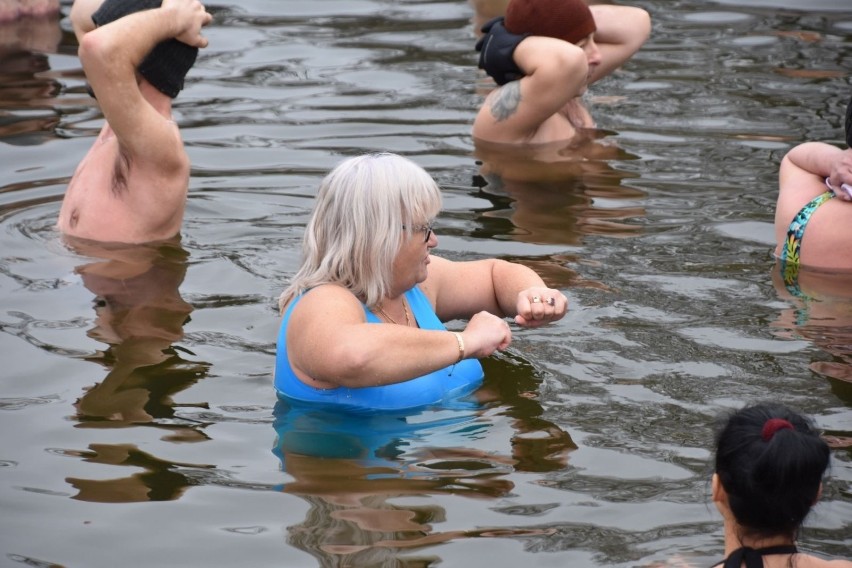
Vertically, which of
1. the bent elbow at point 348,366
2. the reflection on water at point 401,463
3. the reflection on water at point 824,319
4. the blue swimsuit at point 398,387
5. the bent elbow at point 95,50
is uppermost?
the bent elbow at point 95,50

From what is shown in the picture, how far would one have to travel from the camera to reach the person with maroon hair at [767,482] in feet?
11.4

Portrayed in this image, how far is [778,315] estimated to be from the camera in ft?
20.4

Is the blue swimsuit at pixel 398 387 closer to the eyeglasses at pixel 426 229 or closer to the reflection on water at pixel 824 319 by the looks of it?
the eyeglasses at pixel 426 229

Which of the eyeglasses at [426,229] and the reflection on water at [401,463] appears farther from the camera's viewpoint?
the eyeglasses at [426,229]

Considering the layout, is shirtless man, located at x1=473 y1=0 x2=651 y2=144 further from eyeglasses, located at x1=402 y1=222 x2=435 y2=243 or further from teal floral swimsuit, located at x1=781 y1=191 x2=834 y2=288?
eyeglasses, located at x1=402 y1=222 x2=435 y2=243

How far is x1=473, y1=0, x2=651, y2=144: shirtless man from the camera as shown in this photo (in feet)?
28.1

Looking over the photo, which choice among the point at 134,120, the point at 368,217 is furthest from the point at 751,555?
the point at 134,120

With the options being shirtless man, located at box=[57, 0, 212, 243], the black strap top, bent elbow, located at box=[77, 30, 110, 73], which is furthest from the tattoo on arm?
the black strap top

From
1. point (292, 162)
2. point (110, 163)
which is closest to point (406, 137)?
point (292, 162)

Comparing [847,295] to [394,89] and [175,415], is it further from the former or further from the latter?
[394,89]

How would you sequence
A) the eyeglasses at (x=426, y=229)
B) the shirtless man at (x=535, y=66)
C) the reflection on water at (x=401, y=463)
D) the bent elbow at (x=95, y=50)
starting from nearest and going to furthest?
the reflection on water at (x=401, y=463) < the eyeglasses at (x=426, y=229) < the bent elbow at (x=95, y=50) < the shirtless man at (x=535, y=66)

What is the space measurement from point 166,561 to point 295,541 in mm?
416

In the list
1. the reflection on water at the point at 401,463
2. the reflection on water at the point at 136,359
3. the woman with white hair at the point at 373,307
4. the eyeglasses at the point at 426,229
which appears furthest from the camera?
the eyeglasses at the point at 426,229

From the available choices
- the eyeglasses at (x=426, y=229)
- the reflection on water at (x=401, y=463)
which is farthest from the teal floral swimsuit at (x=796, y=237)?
the eyeglasses at (x=426, y=229)
